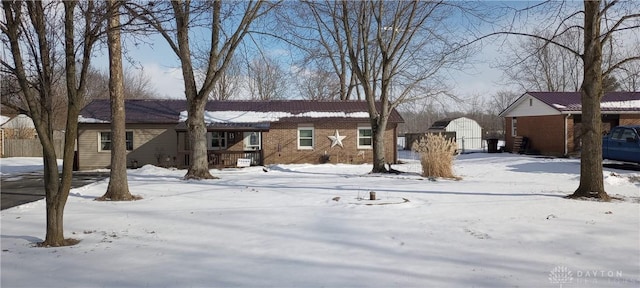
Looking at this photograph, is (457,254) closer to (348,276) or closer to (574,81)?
(348,276)

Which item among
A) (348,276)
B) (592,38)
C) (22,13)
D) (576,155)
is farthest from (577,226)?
(576,155)

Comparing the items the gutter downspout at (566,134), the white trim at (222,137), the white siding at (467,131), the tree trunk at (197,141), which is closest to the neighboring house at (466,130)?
the white siding at (467,131)

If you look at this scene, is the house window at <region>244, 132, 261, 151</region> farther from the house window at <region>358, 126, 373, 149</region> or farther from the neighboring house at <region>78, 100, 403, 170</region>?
the house window at <region>358, 126, 373, 149</region>

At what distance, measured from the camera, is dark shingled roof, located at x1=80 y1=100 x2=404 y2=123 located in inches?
960

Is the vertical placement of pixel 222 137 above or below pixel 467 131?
below

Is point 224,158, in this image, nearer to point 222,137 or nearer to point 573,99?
point 222,137

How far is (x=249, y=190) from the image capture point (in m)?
11.4

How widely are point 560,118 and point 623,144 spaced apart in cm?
817

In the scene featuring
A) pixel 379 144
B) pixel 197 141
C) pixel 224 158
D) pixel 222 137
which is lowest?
pixel 224 158

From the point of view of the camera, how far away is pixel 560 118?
24750 millimetres

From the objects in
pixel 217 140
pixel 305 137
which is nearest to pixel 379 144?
pixel 305 137

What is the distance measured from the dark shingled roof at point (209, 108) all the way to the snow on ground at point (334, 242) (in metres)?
14.9

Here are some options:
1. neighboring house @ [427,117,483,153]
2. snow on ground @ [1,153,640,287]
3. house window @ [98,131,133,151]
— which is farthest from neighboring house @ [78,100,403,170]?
neighboring house @ [427,117,483,153]

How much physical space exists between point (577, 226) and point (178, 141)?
68.1 feet
